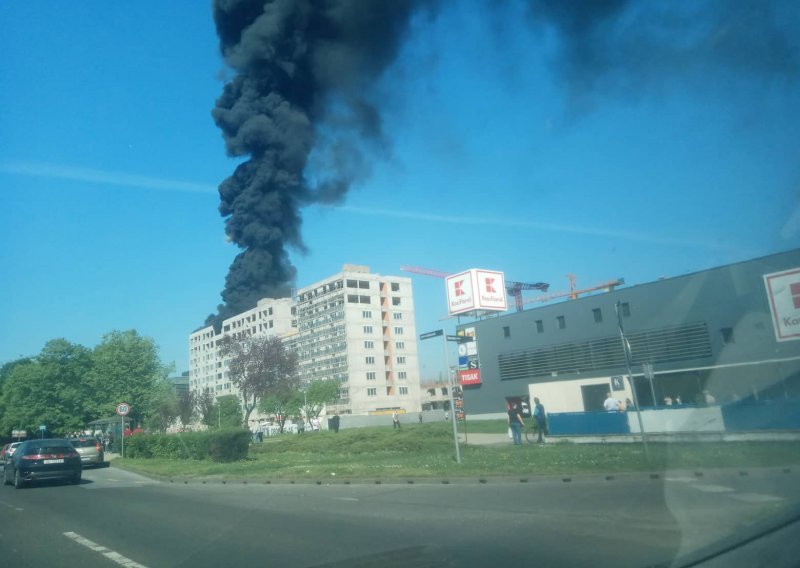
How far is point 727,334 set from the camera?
98.5ft

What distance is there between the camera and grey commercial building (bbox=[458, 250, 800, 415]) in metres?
18.6

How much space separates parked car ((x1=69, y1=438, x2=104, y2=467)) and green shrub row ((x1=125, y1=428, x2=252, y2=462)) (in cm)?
223

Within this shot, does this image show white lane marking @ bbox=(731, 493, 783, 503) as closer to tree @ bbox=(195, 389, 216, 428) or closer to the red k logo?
the red k logo

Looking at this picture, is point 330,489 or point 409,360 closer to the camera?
point 330,489

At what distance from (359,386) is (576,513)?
83812 mm

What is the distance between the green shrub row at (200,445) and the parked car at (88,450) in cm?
223

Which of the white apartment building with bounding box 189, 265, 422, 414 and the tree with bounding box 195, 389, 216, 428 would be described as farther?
the white apartment building with bounding box 189, 265, 422, 414

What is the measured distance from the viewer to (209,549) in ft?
25.1

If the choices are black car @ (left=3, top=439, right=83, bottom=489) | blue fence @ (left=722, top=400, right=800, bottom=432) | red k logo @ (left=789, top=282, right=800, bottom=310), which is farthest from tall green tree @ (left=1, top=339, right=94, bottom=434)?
red k logo @ (left=789, top=282, right=800, bottom=310)

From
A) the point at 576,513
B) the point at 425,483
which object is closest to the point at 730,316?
the point at 425,483

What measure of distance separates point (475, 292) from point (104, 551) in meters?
32.6

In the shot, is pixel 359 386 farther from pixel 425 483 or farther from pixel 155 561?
pixel 155 561

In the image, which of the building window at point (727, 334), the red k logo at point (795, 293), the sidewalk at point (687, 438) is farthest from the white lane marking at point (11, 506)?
the building window at point (727, 334)

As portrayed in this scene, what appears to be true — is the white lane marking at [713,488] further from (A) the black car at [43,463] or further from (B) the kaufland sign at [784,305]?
(A) the black car at [43,463]
